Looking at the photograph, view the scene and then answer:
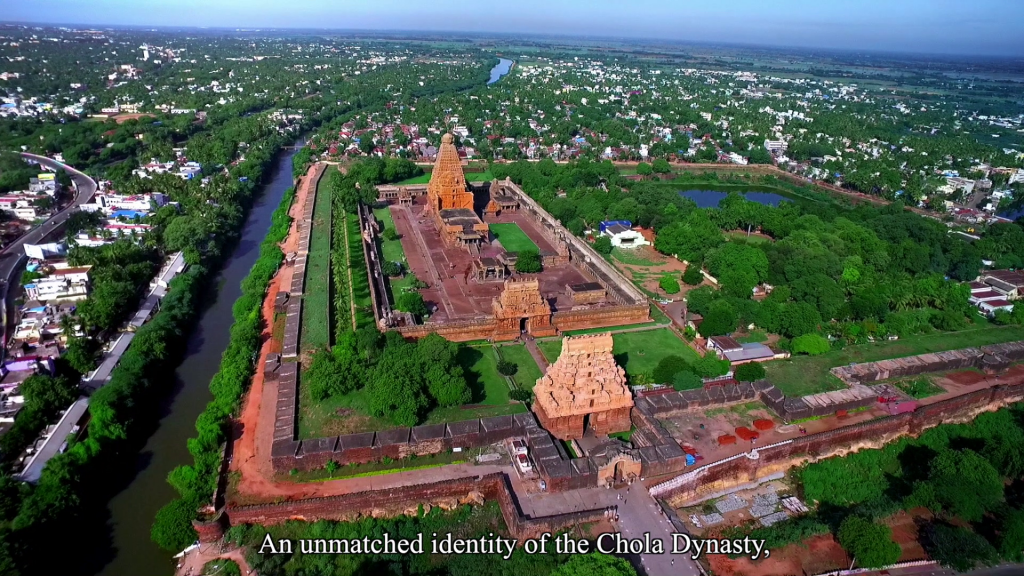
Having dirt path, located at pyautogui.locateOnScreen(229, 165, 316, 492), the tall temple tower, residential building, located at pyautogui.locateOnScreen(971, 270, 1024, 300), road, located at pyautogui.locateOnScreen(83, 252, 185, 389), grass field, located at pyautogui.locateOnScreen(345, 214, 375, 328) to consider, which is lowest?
dirt path, located at pyautogui.locateOnScreen(229, 165, 316, 492)

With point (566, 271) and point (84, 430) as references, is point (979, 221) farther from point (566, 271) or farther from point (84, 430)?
point (84, 430)

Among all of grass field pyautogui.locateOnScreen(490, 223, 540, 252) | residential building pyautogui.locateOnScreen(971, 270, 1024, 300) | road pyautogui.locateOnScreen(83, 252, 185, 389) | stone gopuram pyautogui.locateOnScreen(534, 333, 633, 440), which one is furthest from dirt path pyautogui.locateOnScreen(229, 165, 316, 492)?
residential building pyautogui.locateOnScreen(971, 270, 1024, 300)

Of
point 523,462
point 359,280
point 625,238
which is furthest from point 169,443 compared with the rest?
point 625,238

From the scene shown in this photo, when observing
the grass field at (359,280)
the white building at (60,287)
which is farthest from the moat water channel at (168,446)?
the grass field at (359,280)

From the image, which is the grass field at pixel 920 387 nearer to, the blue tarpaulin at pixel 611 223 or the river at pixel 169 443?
the blue tarpaulin at pixel 611 223

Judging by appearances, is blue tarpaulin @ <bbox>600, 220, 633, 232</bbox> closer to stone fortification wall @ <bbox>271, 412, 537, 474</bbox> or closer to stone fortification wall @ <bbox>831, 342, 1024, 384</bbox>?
stone fortification wall @ <bbox>831, 342, 1024, 384</bbox>

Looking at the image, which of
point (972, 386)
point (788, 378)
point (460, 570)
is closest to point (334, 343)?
point (460, 570)

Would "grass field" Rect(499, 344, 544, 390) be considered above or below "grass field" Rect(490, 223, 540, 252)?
below
